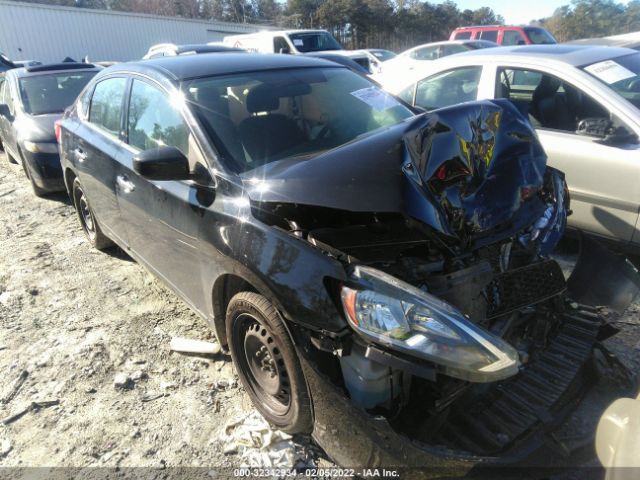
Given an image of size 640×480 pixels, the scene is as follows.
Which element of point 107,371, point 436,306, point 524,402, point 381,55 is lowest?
point 107,371

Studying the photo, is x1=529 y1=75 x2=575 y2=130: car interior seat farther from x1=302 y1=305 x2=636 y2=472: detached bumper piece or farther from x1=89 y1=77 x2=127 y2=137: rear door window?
x1=89 y1=77 x2=127 y2=137: rear door window

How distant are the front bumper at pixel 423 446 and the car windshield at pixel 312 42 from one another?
1439cm

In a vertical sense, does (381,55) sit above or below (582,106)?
below

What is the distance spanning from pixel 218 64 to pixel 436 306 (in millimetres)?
2256

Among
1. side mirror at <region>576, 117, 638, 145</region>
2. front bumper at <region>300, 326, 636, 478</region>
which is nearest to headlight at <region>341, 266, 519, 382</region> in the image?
front bumper at <region>300, 326, 636, 478</region>

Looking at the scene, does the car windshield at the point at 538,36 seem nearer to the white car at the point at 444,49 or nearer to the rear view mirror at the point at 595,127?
the white car at the point at 444,49

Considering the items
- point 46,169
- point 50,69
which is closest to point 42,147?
point 46,169

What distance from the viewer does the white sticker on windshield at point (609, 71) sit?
3.89 meters

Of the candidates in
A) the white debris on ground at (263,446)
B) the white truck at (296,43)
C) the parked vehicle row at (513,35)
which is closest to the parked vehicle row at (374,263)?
the white debris on ground at (263,446)

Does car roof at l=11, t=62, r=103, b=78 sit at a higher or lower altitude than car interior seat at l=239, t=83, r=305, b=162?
lower

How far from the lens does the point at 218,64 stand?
3.09 m

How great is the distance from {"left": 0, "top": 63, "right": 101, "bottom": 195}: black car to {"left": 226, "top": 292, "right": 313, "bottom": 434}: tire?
4756 mm

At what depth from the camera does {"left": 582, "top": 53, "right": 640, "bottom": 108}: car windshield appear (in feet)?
12.6

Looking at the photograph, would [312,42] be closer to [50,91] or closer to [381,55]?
[381,55]
